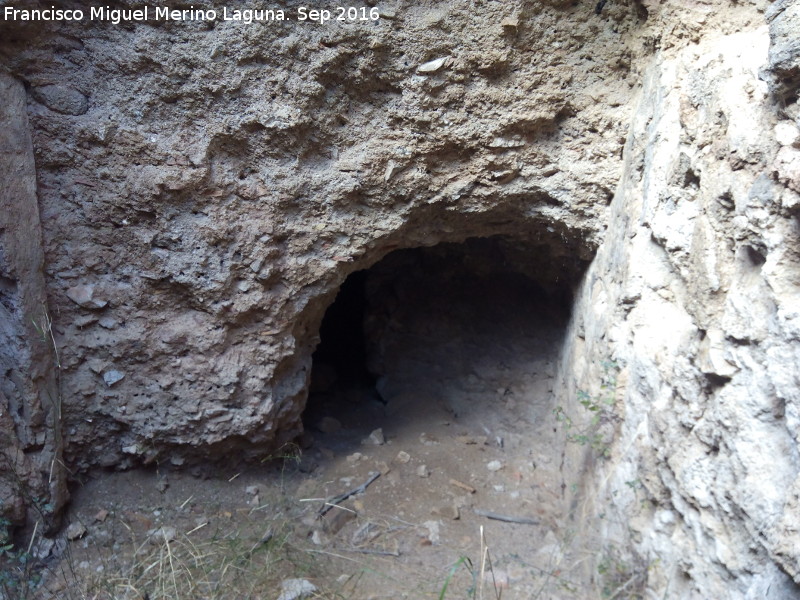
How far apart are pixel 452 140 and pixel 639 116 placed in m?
0.60

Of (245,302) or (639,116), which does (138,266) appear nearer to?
(245,302)

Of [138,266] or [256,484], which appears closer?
[138,266]

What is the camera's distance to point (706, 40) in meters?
1.52

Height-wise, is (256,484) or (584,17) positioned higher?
(584,17)

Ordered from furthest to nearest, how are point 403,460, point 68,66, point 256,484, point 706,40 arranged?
point 403,460 → point 256,484 → point 68,66 → point 706,40

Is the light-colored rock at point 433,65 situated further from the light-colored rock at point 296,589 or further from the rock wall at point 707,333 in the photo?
the light-colored rock at point 296,589

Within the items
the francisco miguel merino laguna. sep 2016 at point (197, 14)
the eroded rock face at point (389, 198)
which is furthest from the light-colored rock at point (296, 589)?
the francisco miguel merino laguna. sep 2016 at point (197, 14)

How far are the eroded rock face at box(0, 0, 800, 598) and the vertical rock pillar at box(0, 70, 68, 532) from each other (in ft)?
0.16

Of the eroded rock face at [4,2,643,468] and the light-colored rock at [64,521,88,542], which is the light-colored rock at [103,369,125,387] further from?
the light-colored rock at [64,521,88,542]

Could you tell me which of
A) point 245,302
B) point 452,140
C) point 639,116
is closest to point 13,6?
point 245,302

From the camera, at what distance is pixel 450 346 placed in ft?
10.6

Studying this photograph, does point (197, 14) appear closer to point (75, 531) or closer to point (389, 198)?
point (389, 198)

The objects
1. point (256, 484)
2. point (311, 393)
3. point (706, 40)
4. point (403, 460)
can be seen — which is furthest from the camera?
point (311, 393)

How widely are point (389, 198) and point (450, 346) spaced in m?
1.34
